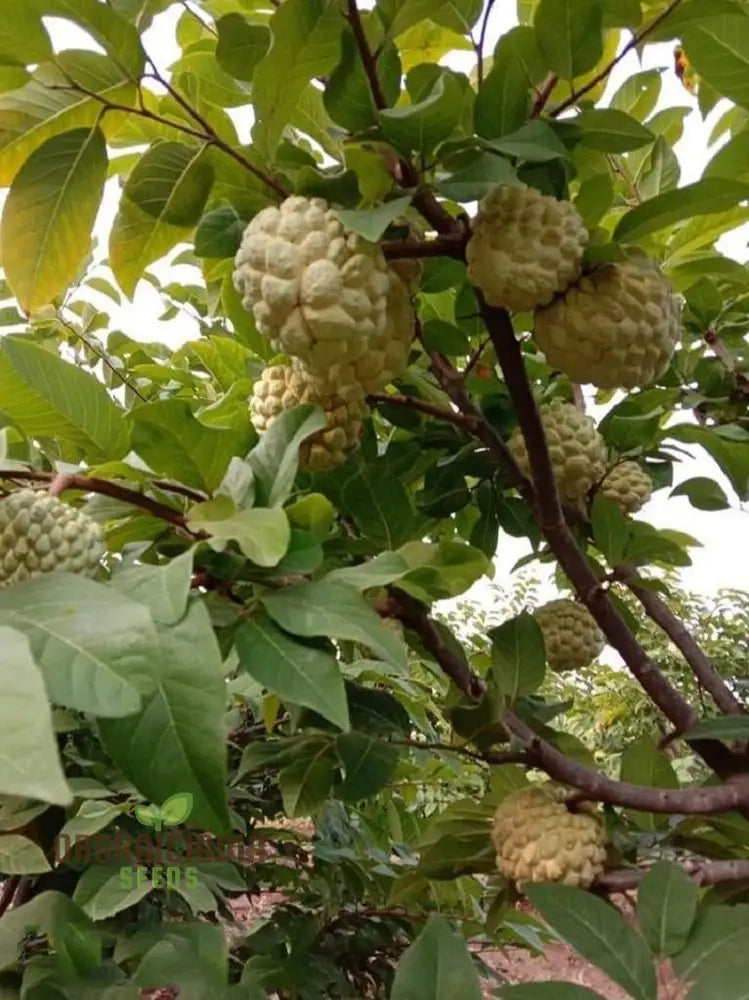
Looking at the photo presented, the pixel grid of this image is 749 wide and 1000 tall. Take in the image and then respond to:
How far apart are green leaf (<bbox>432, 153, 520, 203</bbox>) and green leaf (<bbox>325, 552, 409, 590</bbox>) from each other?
0.92 feet

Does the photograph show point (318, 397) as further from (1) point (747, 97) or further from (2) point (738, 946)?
(2) point (738, 946)

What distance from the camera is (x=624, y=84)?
1236mm

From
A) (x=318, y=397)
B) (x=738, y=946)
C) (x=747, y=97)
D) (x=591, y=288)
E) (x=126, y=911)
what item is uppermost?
(x=747, y=97)

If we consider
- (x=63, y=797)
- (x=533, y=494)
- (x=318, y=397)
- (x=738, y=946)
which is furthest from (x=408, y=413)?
(x=63, y=797)

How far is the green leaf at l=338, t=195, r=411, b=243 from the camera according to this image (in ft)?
2.19

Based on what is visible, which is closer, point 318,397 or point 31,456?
point 318,397

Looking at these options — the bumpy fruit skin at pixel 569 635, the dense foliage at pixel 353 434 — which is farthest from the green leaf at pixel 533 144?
the bumpy fruit skin at pixel 569 635

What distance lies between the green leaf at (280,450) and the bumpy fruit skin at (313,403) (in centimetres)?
6

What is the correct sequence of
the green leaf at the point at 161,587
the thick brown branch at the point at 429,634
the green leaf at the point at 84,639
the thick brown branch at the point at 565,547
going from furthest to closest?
the thick brown branch at the point at 429,634
the thick brown branch at the point at 565,547
the green leaf at the point at 161,587
the green leaf at the point at 84,639

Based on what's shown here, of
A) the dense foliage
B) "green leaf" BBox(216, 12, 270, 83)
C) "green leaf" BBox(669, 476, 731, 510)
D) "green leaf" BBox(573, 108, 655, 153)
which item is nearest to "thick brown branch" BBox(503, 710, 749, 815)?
the dense foliage

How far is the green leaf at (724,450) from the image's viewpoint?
3.79ft

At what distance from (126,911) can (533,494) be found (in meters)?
1.00

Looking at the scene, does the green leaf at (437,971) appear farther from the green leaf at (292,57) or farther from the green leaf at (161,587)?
the green leaf at (292,57)

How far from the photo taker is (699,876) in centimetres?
90
